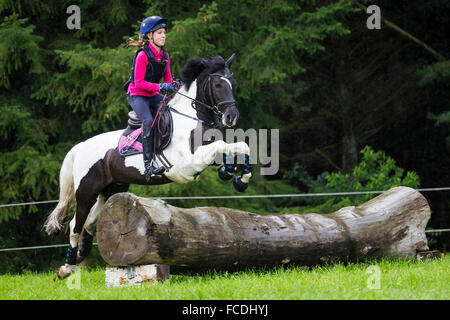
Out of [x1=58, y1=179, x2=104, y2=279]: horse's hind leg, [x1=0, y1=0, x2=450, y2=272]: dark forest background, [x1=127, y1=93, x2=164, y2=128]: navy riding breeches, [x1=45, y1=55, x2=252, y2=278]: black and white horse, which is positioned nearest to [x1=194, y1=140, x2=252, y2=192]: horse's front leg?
[x1=45, y1=55, x2=252, y2=278]: black and white horse

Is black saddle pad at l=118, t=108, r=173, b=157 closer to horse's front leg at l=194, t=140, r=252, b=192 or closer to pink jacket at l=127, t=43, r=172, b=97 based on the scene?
pink jacket at l=127, t=43, r=172, b=97

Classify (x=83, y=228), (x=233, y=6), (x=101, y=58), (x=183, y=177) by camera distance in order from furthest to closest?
(x=233, y=6)
(x=101, y=58)
(x=83, y=228)
(x=183, y=177)

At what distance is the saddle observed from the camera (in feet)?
21.3

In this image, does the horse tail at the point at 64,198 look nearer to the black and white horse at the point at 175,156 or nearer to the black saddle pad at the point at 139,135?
the black and white horse at the point at 175,156

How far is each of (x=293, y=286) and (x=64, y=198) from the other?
12.5 ft

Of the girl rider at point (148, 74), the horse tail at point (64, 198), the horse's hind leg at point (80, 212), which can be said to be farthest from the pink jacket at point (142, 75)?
the horse tail at point (64, 198)

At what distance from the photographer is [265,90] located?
13.7 metres

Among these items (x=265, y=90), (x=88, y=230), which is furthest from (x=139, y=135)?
A: (x=265, y=90)

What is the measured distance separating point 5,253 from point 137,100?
280 inches

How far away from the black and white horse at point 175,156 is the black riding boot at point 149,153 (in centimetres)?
9

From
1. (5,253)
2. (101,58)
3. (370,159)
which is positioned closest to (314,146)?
(370,159)

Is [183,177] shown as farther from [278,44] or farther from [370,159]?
[370,159]

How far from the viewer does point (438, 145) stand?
1518 centimetres

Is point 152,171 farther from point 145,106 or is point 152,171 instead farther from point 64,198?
point 64,198
